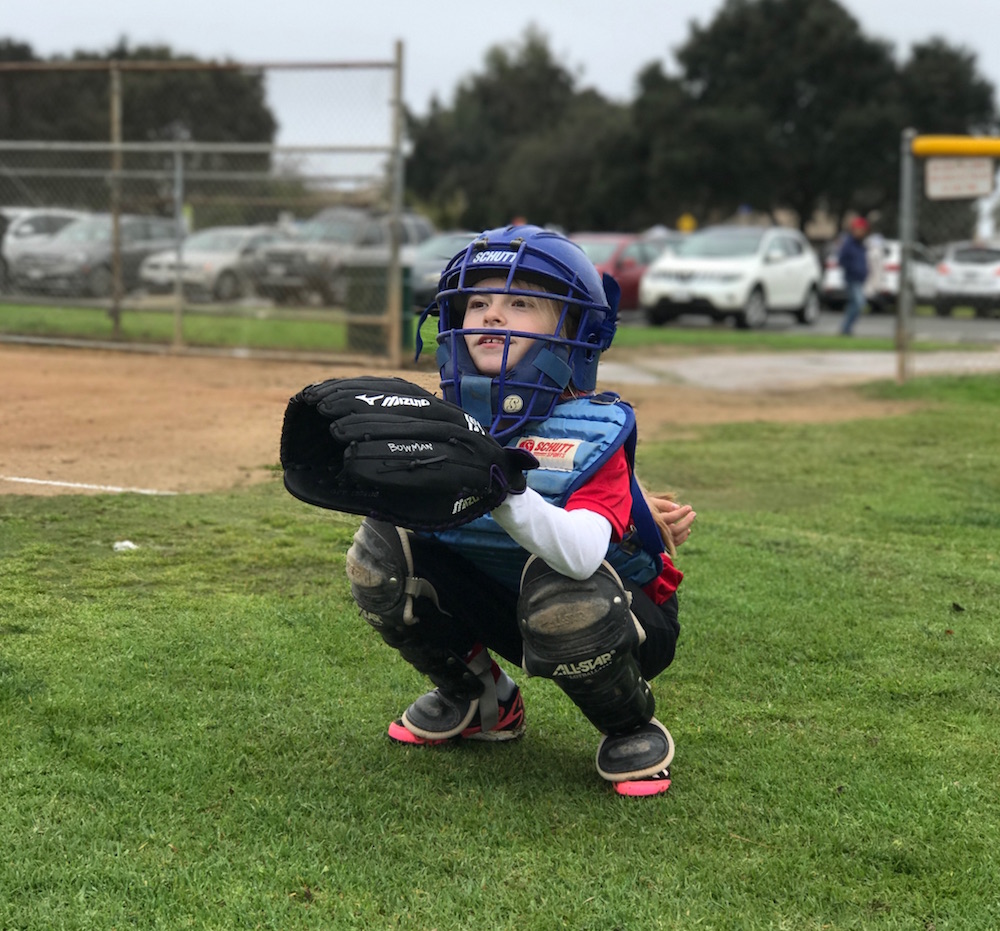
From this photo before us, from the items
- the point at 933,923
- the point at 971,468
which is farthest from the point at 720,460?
the point at 933,923

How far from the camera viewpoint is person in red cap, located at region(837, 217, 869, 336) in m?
18.7

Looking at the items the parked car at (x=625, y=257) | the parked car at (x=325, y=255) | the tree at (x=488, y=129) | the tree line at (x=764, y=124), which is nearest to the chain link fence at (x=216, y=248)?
the parked car at (x=325, y=255)

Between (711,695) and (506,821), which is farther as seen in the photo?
(711,695)

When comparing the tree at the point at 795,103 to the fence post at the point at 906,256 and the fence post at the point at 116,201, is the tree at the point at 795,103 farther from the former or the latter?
the fence post at the point at 116,201

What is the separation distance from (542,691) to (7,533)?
236 cm

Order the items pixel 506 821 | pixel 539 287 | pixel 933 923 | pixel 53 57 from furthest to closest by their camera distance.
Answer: pixel 53 57, pixel 539 287, pixel 506 821, pixel 933 923

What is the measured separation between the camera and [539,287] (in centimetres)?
295

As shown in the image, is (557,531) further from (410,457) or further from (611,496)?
(410,457)

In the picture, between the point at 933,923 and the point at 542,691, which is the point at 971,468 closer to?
the point at 542,691

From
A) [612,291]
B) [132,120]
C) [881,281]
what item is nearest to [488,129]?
[132,120]

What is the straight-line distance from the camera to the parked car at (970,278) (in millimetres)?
14262

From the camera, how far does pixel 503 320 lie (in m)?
2.89

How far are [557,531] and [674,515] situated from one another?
659 millimetres

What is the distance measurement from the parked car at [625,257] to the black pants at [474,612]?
1769 cm
